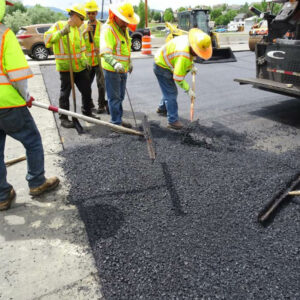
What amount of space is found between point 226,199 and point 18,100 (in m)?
2.11

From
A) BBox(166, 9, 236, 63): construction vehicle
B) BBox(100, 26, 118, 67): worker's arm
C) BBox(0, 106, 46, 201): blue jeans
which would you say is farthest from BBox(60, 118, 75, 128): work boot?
BBox(166, 9, 236, 63): construction vehicle

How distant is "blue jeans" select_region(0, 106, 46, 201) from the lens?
2484mm

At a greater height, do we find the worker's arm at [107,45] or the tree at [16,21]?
the tree at [16,21]

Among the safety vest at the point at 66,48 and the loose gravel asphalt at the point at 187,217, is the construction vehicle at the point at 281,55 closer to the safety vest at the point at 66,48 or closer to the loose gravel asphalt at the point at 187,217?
the loose gravel asphalt at the point at 187,217

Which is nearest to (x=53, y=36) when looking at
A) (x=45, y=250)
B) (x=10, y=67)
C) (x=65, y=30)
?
(x=65, y=30)

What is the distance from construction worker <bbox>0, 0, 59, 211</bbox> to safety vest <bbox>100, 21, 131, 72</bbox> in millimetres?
1584

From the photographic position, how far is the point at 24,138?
8.70 ft

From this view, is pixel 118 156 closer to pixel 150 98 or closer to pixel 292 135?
pixel 292 135

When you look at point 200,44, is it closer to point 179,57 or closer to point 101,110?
point 179,57

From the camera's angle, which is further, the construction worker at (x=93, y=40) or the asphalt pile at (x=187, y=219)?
the construction worker at (x=93, y=40)

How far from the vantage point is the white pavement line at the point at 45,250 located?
1943 millimetres

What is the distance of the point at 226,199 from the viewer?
2771 millimetres

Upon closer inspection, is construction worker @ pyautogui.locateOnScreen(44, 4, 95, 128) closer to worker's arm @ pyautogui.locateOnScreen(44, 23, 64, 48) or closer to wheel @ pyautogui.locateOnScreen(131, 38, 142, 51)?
worker's arm @ pyautogui.locateOnScreen(44, 23, 64, 48)

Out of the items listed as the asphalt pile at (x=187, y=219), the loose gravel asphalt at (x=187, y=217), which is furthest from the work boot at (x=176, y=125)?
the asphalt pile at (x=187, y=219)
